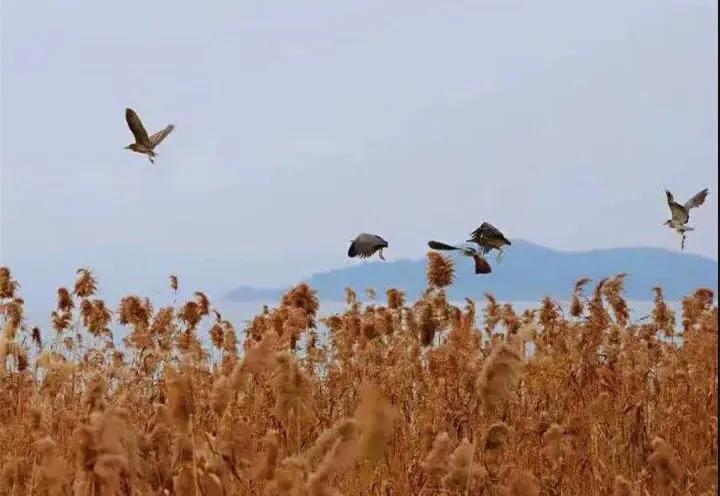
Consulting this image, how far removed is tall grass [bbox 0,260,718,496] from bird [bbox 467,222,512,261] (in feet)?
1.37

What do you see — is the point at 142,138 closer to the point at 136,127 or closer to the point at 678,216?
the point at 136,127

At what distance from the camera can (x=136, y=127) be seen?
5055mm

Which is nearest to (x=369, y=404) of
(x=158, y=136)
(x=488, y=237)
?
(x=488, y=237)

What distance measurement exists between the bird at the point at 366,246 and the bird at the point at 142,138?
104 cm

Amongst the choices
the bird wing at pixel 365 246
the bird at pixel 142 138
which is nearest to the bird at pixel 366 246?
the bird wing at pixel 365 246

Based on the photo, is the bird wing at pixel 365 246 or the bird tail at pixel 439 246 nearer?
the bird tail at pixel 439 246

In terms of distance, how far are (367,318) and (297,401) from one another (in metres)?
4.13

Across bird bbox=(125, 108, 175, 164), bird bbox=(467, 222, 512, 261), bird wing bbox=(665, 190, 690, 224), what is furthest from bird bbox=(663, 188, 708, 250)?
bird bbox=(125, 108, 175, 164)

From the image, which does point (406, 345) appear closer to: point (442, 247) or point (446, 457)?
point (442, 247)

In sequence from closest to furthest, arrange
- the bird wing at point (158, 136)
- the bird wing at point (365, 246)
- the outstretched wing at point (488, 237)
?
the outstretched wing at point (488, 237) < the bird wing at point (365, 246) < the bird wing at point (158, 136)

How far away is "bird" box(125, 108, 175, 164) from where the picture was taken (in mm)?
5031

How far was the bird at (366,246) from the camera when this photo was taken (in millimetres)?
5062

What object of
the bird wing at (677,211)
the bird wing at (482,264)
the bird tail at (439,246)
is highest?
the bird wing at (677,211)

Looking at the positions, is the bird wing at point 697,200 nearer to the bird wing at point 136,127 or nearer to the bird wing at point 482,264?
the bird wing at point 482,264
